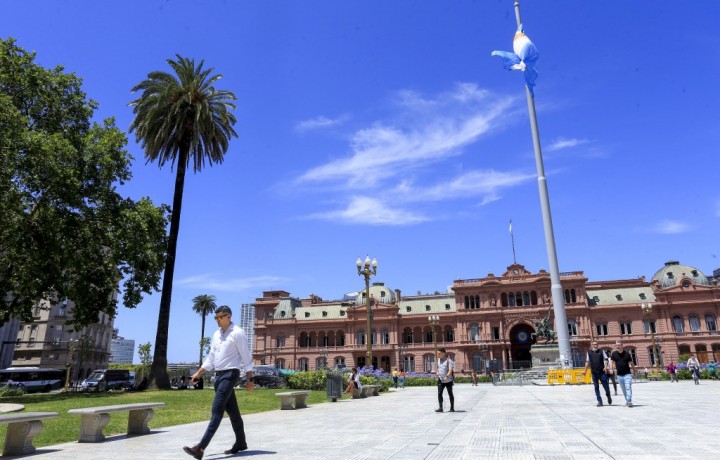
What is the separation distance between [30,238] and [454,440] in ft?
80.2

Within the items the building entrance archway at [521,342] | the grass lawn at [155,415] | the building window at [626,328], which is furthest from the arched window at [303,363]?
the grass lawn at [155,415]

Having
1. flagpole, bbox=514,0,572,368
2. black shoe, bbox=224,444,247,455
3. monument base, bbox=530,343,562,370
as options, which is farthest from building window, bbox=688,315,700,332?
black shoe, bbox=224,444,247,455

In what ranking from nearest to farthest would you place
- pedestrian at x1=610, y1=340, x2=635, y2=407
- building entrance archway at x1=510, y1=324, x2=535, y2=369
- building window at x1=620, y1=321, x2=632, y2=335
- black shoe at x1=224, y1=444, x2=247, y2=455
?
black shoe at x1=224, y1=444, x2=247, y2=455, pedestrian at x1=610, y1=340, x2=635, y2=407, building window at x1=620, y1=321, x2=632, y2=335, building entrance archway at x1=510, y1=324, x2=535, y2=369

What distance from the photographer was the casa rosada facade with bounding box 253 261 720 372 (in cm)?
6309

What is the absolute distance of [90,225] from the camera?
26.4 m

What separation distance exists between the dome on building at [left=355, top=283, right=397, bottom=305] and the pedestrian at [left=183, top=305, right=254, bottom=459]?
70809 mm

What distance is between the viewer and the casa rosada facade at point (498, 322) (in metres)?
63.1

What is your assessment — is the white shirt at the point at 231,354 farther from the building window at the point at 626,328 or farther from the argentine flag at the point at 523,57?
the building window at the point at 626,328

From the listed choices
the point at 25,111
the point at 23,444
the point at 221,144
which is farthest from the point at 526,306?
the point at 23,444

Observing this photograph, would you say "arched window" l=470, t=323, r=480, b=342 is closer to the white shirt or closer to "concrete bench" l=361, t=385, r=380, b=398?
"concrete bench" l=361, t=385, r=380, b=398

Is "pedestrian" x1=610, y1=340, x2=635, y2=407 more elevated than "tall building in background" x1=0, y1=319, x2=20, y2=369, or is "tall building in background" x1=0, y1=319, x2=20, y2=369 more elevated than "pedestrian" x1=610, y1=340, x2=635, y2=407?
"tall building in background" x1=0, y1=319, x2=20, y2=369

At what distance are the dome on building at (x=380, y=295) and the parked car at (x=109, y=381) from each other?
4042 cm

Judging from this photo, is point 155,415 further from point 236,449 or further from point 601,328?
point 601,328

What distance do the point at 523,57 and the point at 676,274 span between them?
4903 cm
